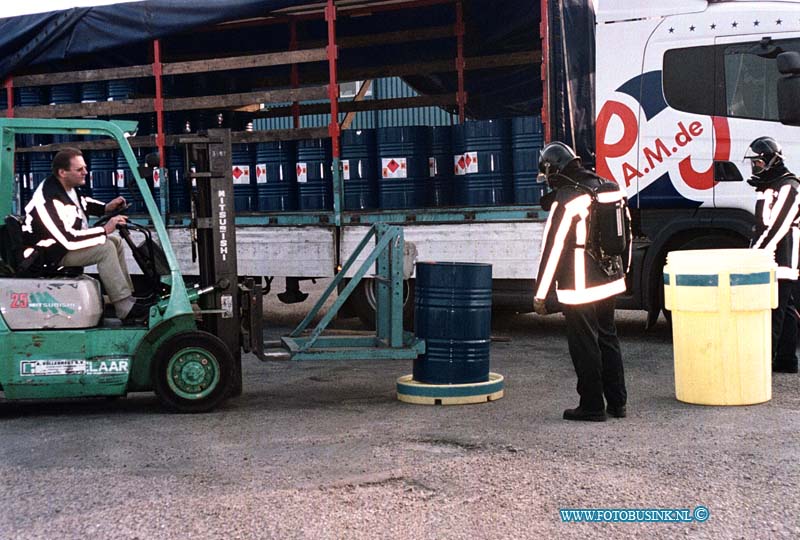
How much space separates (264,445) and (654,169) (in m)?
5.03

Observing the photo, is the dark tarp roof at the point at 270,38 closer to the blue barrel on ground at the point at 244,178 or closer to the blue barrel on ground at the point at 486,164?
the blue barrel on ground at the point at 486,164

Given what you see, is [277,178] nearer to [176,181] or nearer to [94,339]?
[176,181]

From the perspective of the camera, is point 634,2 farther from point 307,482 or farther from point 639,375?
point 307,482

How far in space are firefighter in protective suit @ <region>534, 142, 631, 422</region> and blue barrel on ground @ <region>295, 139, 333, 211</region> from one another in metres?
4.61

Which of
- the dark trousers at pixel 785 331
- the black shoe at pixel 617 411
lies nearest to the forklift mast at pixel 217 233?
the black shoe at pixel 617 411

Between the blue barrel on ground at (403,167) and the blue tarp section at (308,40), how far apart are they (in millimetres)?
1588

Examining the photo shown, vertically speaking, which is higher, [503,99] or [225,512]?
[503,99]

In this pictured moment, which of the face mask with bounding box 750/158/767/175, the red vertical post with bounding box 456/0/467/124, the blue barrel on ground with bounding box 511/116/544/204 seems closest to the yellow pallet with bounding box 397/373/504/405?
the face mask with bounding box 750/158/767/175

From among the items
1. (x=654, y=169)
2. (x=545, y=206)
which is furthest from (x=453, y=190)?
(x=545, y=206)

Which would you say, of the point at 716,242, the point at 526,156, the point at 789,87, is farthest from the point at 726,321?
the point at 526,156

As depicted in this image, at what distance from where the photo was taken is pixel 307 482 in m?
5.30

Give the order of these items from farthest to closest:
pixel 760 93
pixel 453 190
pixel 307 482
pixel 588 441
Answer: pixel 453 190 < pixel 760 93 < pixel 588 441 < pixel 307 482

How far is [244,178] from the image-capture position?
11516mm

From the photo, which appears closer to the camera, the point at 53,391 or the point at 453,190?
the point at 53,391
